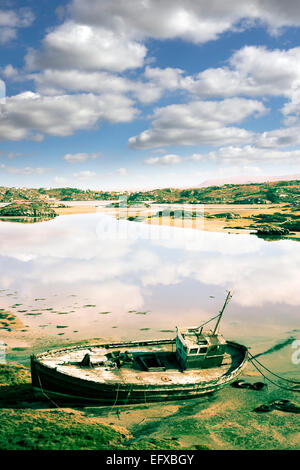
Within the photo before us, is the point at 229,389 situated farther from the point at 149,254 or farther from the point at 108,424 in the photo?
the point at 149,254

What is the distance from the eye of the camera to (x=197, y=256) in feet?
249

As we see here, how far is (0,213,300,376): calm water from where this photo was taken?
38969mm

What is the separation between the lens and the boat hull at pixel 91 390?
2689 cm

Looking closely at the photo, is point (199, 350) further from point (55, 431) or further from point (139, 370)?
point (55, 431)

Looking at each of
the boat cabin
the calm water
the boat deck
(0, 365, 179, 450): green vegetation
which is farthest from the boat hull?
the calm water

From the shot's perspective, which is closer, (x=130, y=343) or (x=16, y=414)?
(x=16, y=414)

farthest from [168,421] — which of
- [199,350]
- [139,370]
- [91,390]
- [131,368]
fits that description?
[199,350]

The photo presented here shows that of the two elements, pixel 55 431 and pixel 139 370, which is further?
pixel 139 370

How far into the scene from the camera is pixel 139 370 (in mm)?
29906

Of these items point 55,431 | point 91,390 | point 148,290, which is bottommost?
point 55,431

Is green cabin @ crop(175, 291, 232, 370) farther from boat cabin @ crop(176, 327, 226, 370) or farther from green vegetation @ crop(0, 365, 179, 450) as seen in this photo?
green vegetation @ crop(0, 365, 179, 450)

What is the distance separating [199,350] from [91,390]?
11.0m
